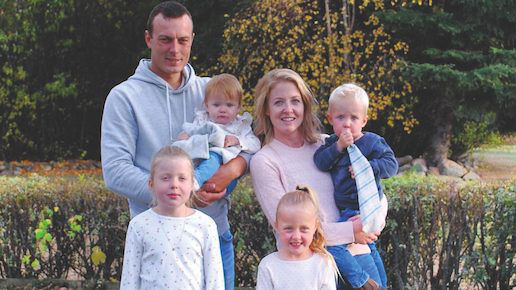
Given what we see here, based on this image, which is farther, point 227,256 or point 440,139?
point 440,139

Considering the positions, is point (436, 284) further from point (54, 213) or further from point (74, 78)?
point (74, 78)

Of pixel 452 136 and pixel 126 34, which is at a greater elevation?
pixel 126 34

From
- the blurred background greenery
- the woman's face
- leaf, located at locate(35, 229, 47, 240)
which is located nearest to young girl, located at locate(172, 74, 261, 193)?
the woman's face

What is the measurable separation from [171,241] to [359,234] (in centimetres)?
77

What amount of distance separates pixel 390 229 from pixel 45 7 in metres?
13.8

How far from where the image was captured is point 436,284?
19.0ft

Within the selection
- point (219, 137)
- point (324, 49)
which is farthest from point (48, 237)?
point (324, 49)

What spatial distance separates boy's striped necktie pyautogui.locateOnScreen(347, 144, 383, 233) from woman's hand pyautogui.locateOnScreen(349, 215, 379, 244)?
0.02 m

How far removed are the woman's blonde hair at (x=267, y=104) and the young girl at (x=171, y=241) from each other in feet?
1.49

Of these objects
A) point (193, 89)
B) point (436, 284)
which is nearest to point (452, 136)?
point (436, 284)

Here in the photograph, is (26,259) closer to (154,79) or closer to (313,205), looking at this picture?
(154,79)

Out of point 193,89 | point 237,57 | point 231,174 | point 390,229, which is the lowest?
point 390,229

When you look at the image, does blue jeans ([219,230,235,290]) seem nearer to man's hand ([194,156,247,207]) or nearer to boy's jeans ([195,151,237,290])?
boy's jeans ([195,151,237,290])

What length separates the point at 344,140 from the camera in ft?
10.6
